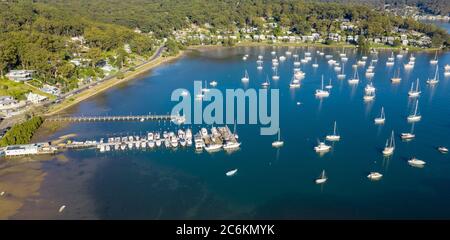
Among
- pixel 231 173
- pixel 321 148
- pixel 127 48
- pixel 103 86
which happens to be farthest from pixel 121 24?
pixel 231 173

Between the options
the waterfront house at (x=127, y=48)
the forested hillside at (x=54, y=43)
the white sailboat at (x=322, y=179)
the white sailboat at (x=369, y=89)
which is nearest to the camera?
the white sailboat at (x=322, y=179)

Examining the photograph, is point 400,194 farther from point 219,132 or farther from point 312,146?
point 219,132

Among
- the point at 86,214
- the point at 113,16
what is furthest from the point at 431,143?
the point at 113,16

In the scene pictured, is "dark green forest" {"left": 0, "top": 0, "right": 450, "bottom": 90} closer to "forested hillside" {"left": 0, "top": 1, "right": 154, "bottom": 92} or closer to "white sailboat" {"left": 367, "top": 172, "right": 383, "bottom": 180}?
"forested hillside" {"left": 0, "top": 1, "right": 154, "bottom": 92}

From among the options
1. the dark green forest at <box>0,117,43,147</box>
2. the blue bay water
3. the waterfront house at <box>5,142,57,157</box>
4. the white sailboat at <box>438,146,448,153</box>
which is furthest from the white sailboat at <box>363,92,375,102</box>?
the dark green forest at <box>0,117,43,147</box>

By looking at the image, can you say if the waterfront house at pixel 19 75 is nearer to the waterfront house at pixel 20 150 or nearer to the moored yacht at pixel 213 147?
the waterfront house at pixel 20 150

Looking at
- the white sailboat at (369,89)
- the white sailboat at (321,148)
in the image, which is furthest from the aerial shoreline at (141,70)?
the white sailboat at (369,89)

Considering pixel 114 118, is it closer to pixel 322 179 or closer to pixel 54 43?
pixel 322 179
